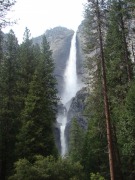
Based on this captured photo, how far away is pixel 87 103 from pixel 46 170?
801 cm

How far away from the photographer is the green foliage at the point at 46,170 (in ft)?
78.0

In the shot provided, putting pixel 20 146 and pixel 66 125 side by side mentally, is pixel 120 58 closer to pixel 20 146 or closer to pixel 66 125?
pixel 20 146

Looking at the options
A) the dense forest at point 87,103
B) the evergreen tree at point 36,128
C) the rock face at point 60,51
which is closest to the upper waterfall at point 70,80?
the rock face at point 60,51

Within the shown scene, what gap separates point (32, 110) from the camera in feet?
96.3

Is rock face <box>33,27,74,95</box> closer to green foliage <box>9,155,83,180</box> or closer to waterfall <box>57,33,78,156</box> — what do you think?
waterfall <box>57,33,78,156</box>

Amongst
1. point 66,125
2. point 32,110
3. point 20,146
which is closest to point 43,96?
point 32,110

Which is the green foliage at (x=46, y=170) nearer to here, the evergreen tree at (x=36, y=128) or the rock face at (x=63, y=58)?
the evergreen tree at (x=36, y=128)

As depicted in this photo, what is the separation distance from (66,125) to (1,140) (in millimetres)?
53307

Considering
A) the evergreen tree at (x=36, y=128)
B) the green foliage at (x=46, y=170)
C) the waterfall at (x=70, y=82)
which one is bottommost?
the green foliage at (x=46, y=170)

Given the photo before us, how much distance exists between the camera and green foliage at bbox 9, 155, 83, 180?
23.8 m

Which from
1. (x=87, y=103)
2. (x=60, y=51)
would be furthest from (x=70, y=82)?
(x=87, y=103)

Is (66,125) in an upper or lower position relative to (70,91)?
lower

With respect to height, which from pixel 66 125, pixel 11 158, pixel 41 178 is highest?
pixel 66 125

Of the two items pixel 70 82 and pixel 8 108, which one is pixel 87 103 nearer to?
pixel 8 108
